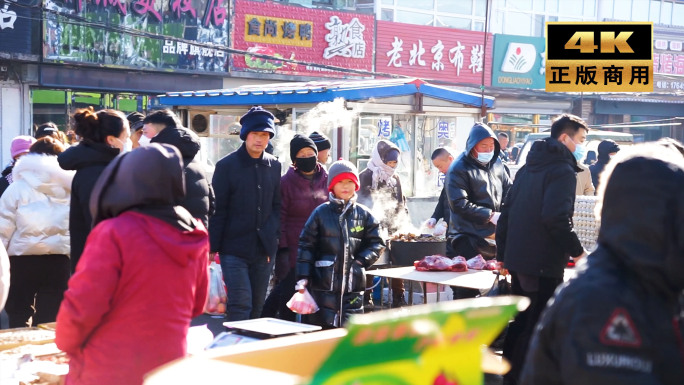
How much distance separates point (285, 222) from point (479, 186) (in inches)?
70.9

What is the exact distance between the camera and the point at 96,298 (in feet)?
11.3

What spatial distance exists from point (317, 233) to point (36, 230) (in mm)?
2139

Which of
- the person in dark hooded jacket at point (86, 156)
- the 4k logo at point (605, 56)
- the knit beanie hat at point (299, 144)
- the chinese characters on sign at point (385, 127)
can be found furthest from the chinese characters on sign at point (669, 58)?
the person in dark hooded jacket at point (86, 156)

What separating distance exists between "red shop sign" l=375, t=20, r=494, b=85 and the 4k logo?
11.9 metres

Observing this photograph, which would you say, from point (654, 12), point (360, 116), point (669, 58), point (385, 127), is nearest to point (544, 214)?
point (360, 116)

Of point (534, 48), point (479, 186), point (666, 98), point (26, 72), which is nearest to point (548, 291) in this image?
point (479, 186)

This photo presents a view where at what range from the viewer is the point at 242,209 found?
7410 millimetres

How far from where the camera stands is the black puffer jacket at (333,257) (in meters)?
6.98

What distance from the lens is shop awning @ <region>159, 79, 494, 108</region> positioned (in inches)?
452

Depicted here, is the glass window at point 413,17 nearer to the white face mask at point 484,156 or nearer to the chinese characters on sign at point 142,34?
the chinese characters on sign at point 142,34

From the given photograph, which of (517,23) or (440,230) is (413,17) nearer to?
(517,23)

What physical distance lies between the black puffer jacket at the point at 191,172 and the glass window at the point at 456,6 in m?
24.5

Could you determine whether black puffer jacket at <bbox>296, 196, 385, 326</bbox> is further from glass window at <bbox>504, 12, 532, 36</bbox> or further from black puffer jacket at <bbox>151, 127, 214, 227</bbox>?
glass window at <bbox>504, 12, 532, 36</bbox>

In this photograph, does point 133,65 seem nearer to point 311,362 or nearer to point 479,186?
point 479,186
